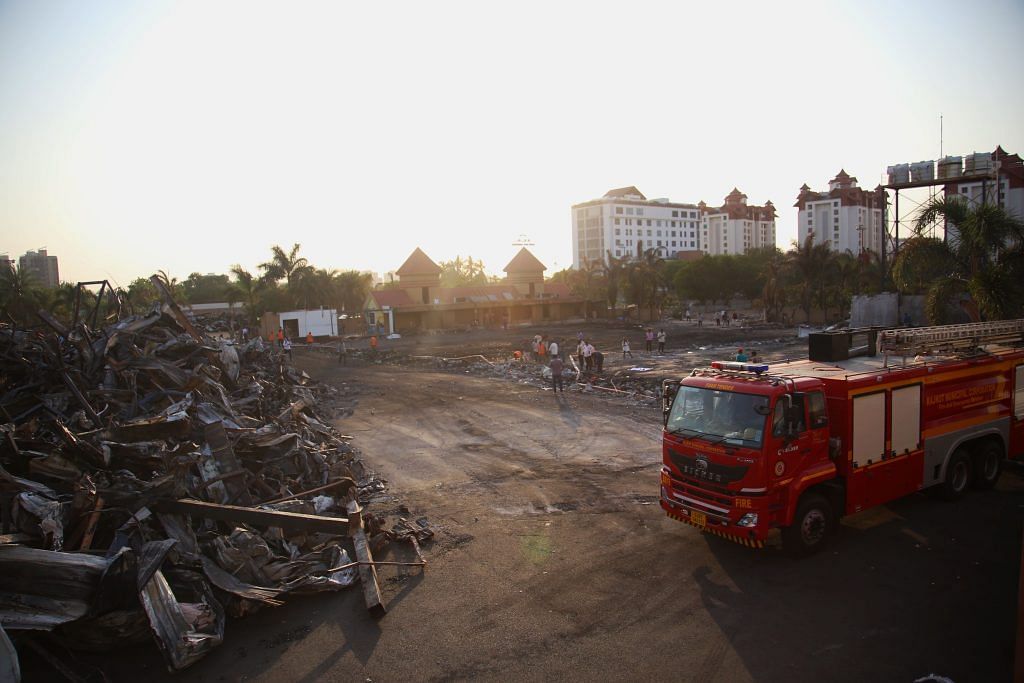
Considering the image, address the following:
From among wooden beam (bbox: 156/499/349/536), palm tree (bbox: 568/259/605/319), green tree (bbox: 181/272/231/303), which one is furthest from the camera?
green tree (bbox: 181/272/231/303)

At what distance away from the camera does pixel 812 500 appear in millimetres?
7957

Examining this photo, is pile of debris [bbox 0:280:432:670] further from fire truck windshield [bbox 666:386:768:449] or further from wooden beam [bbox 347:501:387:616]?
fire truck windshield [bbox 666:386:768:449]

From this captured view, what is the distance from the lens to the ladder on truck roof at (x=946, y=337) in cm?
945

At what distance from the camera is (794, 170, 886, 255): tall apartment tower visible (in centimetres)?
12262


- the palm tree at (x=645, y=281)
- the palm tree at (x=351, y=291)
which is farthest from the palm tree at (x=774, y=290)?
the palm tree at (x=351, y=291)

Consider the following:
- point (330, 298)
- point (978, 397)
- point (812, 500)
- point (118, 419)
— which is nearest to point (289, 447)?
point (118, 419)

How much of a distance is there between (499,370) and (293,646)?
22.4 metres

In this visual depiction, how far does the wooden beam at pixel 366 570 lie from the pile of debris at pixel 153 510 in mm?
21

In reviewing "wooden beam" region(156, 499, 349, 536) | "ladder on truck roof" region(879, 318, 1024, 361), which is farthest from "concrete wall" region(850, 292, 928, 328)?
"wooden beam" region(156, 499, 349, 536)

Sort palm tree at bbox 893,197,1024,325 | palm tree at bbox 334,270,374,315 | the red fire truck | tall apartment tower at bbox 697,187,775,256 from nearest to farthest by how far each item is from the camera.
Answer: the red fire truck, palm tree at bbox 893,197,1024,325, palm tree at bbox 334,270,374,315, tall apartment tower at bbox 697,187,775,256

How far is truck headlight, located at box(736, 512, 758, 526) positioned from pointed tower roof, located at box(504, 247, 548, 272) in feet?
235

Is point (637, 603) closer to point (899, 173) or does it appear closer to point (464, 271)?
point (899, 173)

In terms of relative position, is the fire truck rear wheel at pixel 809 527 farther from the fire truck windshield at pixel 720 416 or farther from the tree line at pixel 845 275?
the tree line at pixel 845 275

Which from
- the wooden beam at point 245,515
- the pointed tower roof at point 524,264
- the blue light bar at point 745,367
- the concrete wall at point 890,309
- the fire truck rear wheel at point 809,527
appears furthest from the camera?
the pointed tower roof at point 524,264
